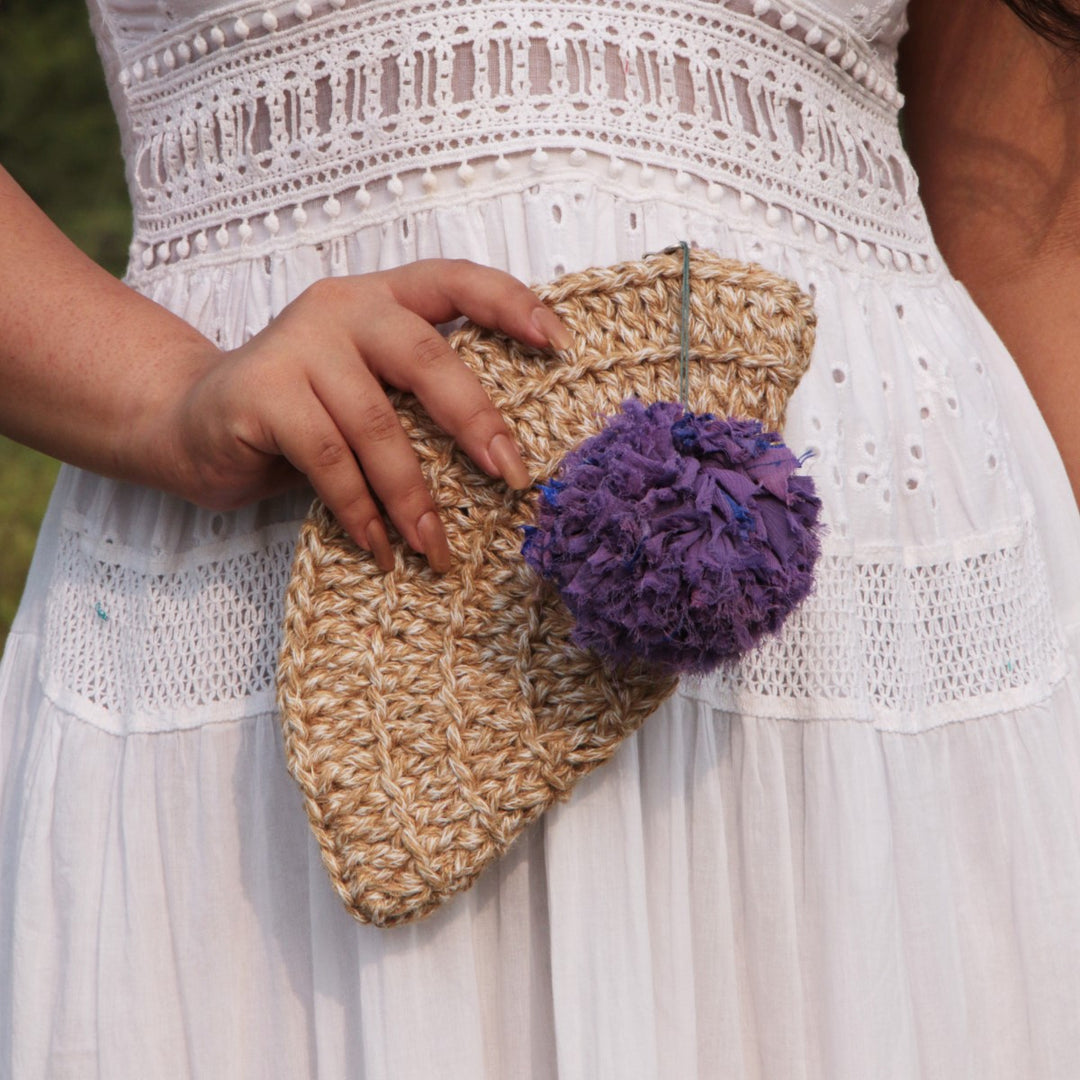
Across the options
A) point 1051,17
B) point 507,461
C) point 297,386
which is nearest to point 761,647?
point 507,461

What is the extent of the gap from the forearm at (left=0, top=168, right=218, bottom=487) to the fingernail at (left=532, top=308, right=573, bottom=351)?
0.21 metres

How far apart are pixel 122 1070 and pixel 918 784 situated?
0.55 metres

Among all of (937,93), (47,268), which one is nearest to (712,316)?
(47,268)

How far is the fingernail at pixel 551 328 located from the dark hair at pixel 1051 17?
51cm

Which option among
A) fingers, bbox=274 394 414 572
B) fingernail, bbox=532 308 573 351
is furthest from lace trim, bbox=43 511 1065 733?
fingernail, bbox=532 308 573 351

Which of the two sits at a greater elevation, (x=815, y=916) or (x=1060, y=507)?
(x=1060, y=507)

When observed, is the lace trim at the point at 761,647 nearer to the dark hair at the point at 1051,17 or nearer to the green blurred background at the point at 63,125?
the dark hair at the point at 1051,17

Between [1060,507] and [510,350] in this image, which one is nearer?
[510,350]

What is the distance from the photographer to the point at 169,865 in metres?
0.82

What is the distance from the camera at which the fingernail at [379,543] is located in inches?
29.2

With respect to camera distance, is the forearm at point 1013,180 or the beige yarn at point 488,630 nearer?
the beige yarn at point 488,630

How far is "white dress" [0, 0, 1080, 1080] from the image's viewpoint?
793 millimetres

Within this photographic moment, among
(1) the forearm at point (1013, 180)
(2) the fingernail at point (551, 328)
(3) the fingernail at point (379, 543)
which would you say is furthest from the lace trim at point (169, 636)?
(1) the forearm at point (1013, 180)

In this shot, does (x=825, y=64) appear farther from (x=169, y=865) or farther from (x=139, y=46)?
(x=169, y=865)
